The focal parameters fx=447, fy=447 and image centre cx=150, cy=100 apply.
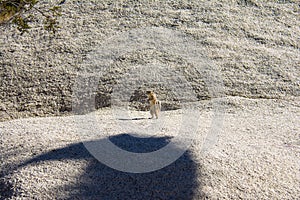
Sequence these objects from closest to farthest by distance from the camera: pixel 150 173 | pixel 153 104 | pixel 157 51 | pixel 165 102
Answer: pixel 150 173
pixel 153 104
pixel 165 102
pixel 157 51

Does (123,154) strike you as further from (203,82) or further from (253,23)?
(253,23)

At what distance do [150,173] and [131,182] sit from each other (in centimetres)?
30

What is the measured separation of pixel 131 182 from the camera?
217 inches

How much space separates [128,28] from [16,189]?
7422mm

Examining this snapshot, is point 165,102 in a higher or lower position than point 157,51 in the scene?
lower

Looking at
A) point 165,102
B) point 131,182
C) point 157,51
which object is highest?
point 131,182

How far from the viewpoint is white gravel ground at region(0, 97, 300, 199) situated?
539 cm

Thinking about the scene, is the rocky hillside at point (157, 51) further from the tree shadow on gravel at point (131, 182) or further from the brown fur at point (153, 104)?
the tree shadow on gravel at point (131, 182)

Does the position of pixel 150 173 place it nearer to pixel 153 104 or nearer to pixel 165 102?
pixel 153 104

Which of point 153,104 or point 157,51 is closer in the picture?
point 153,104

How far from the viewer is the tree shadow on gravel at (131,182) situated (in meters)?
5.28

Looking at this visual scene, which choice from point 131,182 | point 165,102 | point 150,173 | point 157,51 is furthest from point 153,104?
point 157,51

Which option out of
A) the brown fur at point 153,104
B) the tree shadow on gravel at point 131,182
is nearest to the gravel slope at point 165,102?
the tree shadow on gravel at point 131,182

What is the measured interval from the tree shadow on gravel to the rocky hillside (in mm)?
3309
